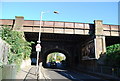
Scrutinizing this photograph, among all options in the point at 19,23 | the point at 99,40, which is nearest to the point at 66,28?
the point at 99,40

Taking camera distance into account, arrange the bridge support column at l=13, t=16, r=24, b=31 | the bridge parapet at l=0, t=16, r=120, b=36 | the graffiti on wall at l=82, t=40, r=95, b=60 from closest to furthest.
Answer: the bridge support column at l=13, t=16, r=24, b=31
the graffiti on wall at l=82, t=40, r=95, b=60
the bridge parapet at l=0, t=16, r=120, b=36

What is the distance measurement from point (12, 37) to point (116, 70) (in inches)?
489

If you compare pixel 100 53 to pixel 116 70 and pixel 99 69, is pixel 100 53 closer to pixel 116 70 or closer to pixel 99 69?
pixel 99 69

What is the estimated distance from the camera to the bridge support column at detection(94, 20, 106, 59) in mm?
26234

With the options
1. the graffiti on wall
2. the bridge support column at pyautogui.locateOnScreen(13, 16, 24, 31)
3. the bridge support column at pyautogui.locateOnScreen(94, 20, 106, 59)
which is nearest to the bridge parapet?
the bridge support column at pyautogui.locateOnScreen(13, 16, 24, 31)

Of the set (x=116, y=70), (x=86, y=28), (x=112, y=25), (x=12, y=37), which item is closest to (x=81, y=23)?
(x=86, y=28)

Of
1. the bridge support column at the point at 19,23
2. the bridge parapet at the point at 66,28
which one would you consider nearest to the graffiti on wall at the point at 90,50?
the bridge parapet at the point at 66,28

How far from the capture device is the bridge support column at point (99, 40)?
26.2m

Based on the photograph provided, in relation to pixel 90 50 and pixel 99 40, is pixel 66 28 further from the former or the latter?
pixel 99 40

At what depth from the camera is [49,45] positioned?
42750mm

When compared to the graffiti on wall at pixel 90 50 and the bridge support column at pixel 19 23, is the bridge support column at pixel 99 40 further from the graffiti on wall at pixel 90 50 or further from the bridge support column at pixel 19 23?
the bridge support column at pixel 19 23

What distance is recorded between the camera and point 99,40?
86.6 ft

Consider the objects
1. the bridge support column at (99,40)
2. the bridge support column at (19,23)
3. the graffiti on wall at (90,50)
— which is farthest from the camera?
the graffiti on wall at (90,50)

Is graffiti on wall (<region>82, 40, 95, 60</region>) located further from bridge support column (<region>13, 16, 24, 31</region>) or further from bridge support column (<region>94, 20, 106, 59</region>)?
bridge support column (<region>13, 16, 24, 31</region>)
